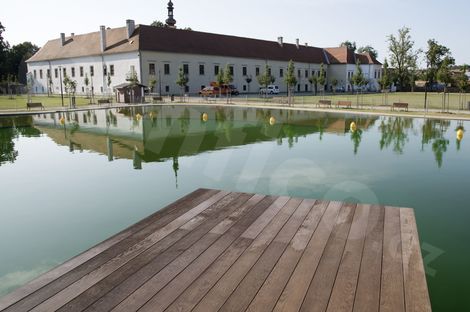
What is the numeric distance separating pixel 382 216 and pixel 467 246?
210cm

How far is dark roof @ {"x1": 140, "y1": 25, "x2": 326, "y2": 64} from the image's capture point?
183 ft

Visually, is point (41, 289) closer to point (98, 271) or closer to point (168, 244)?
point (98, 271)

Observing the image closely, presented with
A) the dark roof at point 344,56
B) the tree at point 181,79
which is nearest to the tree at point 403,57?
the dark roof at point 344,56

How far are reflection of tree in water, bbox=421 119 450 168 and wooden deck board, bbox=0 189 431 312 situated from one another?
32.6ft

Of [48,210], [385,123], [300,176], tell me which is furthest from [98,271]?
[385,123]

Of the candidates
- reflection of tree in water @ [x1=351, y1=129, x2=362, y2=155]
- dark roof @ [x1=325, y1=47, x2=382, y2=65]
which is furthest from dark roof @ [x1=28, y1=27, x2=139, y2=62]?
dark roof @ [x1=325, y1=47, x2=382, y2=65]

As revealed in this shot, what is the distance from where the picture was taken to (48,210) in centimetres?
957

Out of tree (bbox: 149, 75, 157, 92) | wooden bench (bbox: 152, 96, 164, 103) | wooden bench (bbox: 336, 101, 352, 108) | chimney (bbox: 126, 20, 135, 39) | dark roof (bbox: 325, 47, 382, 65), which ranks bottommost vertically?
wooden bench (bbox: 336, 101, 352, 108)

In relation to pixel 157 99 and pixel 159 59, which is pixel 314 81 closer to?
pixel 159 59

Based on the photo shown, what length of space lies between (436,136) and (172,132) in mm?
14102

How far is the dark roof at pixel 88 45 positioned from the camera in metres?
56.0

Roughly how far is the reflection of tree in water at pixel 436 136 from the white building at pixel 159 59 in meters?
38.2

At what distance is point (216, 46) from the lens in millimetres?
62531

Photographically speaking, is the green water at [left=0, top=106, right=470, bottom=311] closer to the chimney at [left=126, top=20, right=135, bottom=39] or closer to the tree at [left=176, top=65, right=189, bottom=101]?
the tree at [left=176, top=65, right=189, bottom=101]
